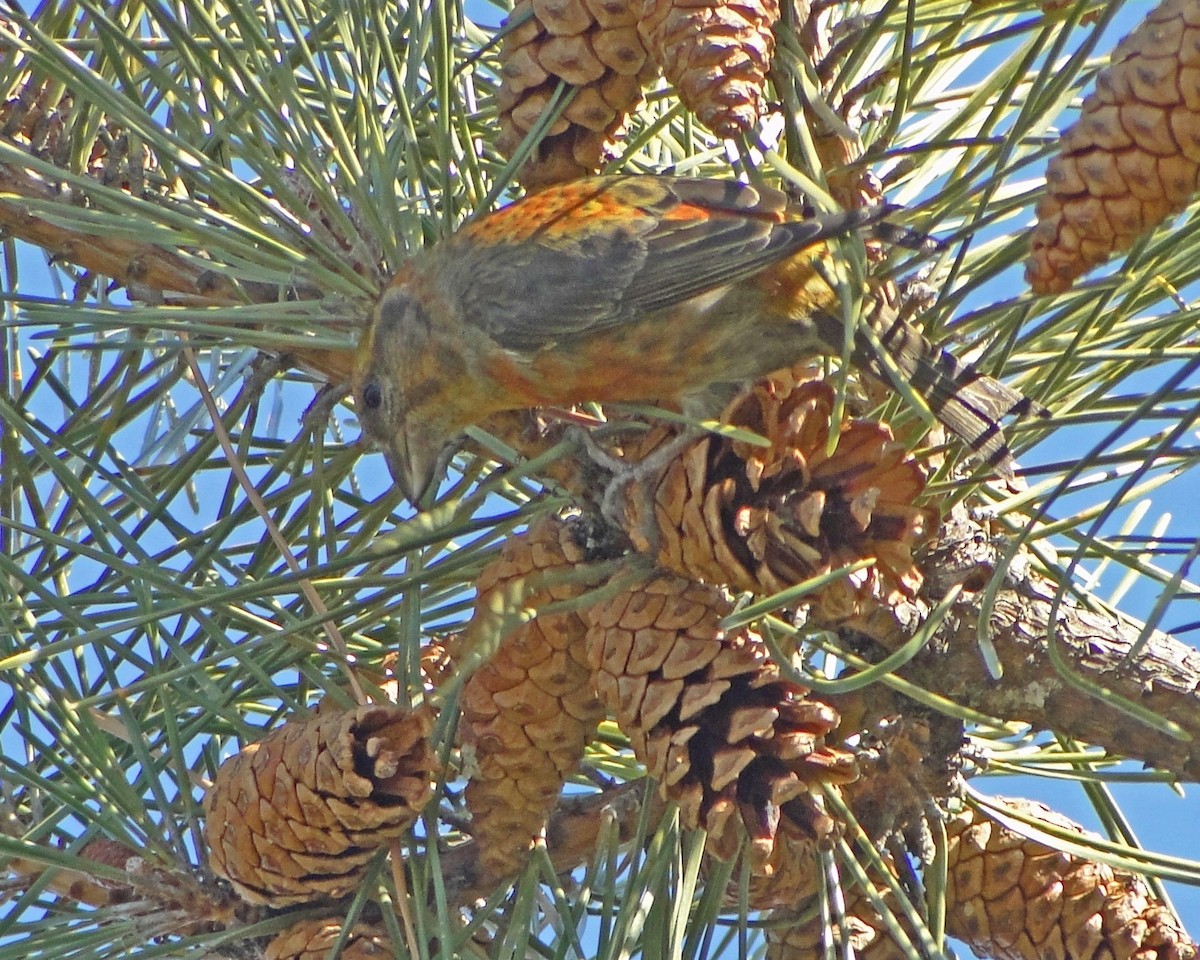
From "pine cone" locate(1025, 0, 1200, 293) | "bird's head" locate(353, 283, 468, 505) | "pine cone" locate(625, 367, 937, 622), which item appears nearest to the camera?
"pine cone" locate(1025, 0, 1200, 293)

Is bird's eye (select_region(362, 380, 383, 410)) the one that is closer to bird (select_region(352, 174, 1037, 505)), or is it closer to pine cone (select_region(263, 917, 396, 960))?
bird (select_region(352, 174, 1037, 505))

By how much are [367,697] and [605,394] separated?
0.70 m

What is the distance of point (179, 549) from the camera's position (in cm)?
198

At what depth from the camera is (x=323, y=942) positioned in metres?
1.63

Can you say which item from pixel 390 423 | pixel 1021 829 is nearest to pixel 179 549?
pixel 390 423

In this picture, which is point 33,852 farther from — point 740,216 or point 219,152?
point 740,216

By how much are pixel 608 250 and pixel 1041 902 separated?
128 centimetres

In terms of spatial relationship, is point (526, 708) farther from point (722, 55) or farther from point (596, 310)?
point (596, 310)

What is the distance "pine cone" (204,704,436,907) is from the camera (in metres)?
1.56

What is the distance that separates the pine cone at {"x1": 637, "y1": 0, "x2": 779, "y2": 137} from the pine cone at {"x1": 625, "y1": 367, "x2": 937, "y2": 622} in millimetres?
323

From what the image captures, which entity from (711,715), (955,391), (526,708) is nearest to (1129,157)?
(955,391)

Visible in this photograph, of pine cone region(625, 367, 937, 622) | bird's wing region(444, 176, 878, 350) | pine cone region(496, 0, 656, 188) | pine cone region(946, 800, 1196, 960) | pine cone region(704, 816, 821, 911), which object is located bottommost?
pine cone region(946, 800, 1196, 960)

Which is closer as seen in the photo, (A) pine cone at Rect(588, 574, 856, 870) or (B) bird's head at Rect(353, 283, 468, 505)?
(A) pine cone at Rect(588, 574, 856, 870)

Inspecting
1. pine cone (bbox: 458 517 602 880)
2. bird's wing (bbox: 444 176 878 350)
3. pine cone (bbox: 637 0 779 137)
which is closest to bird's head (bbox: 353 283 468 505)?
bird's wing (bbox: 444 176 878 350)
